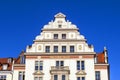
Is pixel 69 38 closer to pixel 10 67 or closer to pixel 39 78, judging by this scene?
pixel 39 78

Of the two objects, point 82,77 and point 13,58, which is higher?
point 13,58

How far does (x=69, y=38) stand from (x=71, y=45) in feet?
4.75

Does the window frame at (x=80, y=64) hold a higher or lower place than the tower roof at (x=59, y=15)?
lower

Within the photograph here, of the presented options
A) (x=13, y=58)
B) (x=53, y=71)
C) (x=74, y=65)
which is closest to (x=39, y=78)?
(x=53, y=71)

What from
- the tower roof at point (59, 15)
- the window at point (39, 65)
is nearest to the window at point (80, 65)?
the window at point (39, 65)

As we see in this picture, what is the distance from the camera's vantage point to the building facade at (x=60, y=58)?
63.2 m

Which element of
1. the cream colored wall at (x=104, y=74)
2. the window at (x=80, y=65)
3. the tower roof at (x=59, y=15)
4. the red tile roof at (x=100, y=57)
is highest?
the tower roof at (x=59, y=15)

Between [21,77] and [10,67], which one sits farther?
[10,67]

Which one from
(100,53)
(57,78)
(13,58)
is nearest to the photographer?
(57,78)

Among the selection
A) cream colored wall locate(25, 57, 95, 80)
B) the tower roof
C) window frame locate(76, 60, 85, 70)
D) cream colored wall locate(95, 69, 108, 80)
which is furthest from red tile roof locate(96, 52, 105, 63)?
the tower roof

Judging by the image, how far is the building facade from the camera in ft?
208

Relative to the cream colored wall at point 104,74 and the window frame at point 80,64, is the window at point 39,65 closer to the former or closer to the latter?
the window frame at point 80,64

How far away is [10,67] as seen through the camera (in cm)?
7012

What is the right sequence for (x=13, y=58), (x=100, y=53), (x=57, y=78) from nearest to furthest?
(x=57, y=78) < (x=100, y=53) < (x=13, y=58)
